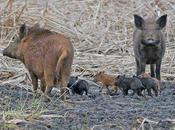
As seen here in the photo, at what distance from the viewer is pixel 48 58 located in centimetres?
1038

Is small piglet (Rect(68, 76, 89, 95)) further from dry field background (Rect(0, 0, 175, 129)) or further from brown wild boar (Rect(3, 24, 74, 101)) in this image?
dry field background (Rect(0, 0, 175, 129))

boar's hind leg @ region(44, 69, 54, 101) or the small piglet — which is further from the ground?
boar's hind leg @ region(44, 69, 54, 101)

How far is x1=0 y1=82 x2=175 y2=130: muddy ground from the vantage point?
8633 millimetres

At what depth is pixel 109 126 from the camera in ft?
28.5

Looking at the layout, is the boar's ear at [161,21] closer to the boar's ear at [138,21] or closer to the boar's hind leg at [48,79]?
the boar's ear at [138,21]

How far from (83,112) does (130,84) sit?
2215 mm

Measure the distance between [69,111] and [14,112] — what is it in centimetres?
95

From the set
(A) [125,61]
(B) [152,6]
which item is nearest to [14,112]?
(A) [125,61]

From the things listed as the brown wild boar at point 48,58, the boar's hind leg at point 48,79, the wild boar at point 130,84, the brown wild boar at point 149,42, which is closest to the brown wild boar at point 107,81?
the wild boar at point 130,84

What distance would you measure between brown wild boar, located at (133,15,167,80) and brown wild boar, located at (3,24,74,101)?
Answer: 11.3ft

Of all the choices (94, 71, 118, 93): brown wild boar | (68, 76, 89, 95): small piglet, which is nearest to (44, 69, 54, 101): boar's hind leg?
(68, 76, 89, 95): small piglet

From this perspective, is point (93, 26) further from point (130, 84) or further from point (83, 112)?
point (83, 112)

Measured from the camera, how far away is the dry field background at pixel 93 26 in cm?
1566

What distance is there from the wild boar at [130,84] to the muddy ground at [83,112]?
0.11 metres
